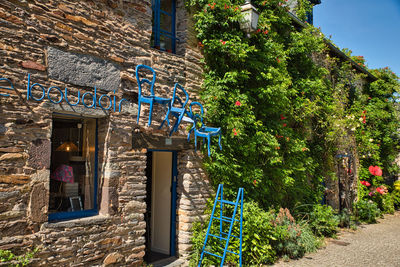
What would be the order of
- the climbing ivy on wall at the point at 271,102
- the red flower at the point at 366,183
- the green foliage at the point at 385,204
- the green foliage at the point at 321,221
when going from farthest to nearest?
the green foliage at the point at 385,204 < the red flower at the point at 366,183 < the green foliage at the point at 321,221 < the climbing ivy on wall at the point at 271,102

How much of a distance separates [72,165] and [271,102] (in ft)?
13.5

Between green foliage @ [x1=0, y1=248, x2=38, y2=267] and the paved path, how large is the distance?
13.2 ft

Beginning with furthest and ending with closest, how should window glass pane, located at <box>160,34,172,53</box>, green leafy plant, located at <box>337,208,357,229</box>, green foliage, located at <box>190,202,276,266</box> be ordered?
green leafy plant, located at <box>337,208,357,229</box> < window glass pane, located at <box>160,34,172,53</box> < green foliage, located at <box>190,202,276,266</box>

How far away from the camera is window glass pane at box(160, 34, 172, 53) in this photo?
234 inches

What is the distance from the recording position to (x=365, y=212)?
398 inches

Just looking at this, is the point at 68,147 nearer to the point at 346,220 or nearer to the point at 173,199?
the point at 173,199

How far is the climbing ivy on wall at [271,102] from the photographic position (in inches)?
244

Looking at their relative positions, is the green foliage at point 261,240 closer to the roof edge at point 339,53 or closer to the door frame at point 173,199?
the door frame at point 173,199

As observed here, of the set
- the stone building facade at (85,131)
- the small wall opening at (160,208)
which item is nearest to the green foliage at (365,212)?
the stone building facade at (85,131)

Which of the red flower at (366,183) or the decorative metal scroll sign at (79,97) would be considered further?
the red flower at (366,183)

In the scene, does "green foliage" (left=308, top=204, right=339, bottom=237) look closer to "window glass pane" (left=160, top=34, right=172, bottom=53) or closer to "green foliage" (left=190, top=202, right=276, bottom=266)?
"green foliage" (left=190, top=202, right=276, bottom=266)

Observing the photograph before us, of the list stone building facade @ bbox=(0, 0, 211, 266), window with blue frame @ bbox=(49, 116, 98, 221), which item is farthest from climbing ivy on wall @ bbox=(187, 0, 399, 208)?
window with blue frame @ bbox=(49, 116, 98, 221)

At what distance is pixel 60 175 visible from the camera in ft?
15.0

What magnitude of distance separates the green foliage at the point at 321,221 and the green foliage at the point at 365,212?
2370 mm
